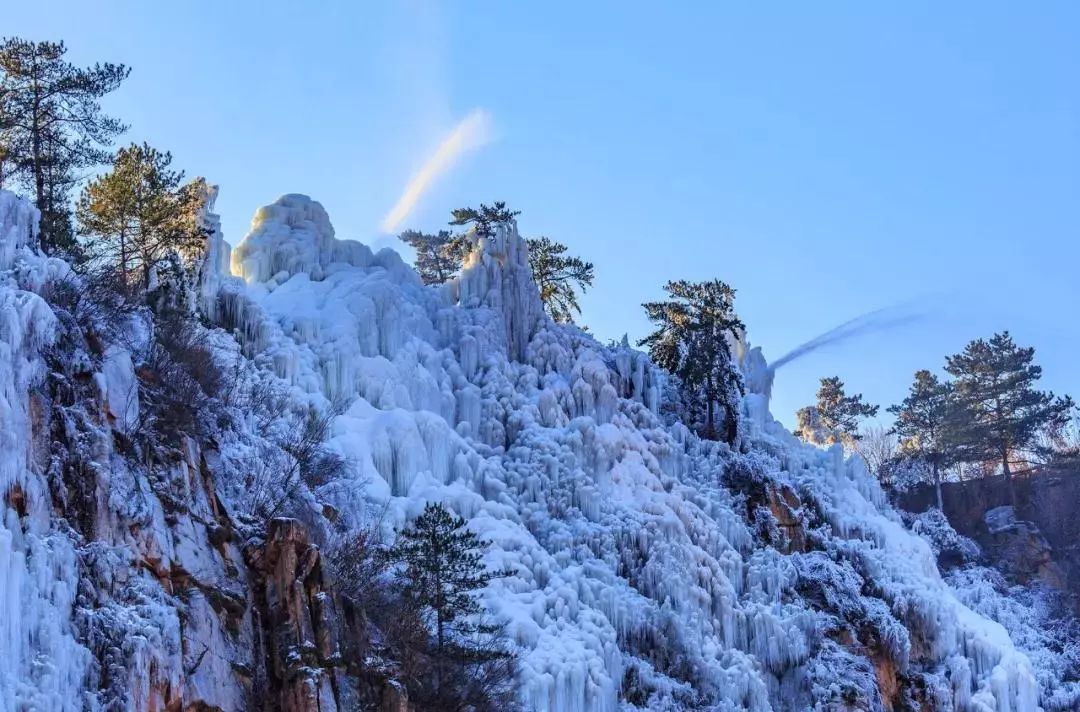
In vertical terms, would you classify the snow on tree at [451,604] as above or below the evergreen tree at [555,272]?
below

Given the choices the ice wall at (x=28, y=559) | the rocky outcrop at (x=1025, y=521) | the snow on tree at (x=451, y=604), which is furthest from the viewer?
the rocky outcrop at (x=1025, y=521)

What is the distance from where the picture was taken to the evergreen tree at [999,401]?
4728cm

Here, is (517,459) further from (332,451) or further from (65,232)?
(65,232)

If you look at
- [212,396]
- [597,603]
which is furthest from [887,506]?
[212,396]

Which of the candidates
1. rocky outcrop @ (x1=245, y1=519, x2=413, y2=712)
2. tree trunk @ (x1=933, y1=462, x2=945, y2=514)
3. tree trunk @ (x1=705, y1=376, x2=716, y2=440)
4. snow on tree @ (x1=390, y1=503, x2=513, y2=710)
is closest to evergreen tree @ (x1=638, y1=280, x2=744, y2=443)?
tree trunk @ (x1=705, y1=376, x2=716, y2=440)

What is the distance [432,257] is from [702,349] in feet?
61.1

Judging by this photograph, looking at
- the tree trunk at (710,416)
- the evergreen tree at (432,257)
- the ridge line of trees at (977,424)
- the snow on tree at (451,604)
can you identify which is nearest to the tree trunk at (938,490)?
the ridge line of trees at (977,424)

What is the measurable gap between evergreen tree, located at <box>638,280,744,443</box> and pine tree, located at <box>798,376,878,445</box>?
17.2 meters

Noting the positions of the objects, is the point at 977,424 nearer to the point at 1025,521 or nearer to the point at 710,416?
the point at 1025,521

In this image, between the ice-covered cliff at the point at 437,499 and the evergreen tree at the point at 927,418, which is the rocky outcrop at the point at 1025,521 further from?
the ice-covered cliff at the point at 437,499

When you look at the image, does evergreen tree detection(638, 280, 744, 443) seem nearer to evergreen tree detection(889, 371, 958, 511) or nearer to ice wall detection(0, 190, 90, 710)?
evergreen tree detection(889, 371, 958, 511)

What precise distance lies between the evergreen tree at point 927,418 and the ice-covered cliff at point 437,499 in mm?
12848

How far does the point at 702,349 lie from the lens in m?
37.4

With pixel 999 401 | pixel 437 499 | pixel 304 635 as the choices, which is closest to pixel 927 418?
pixel 999 401
